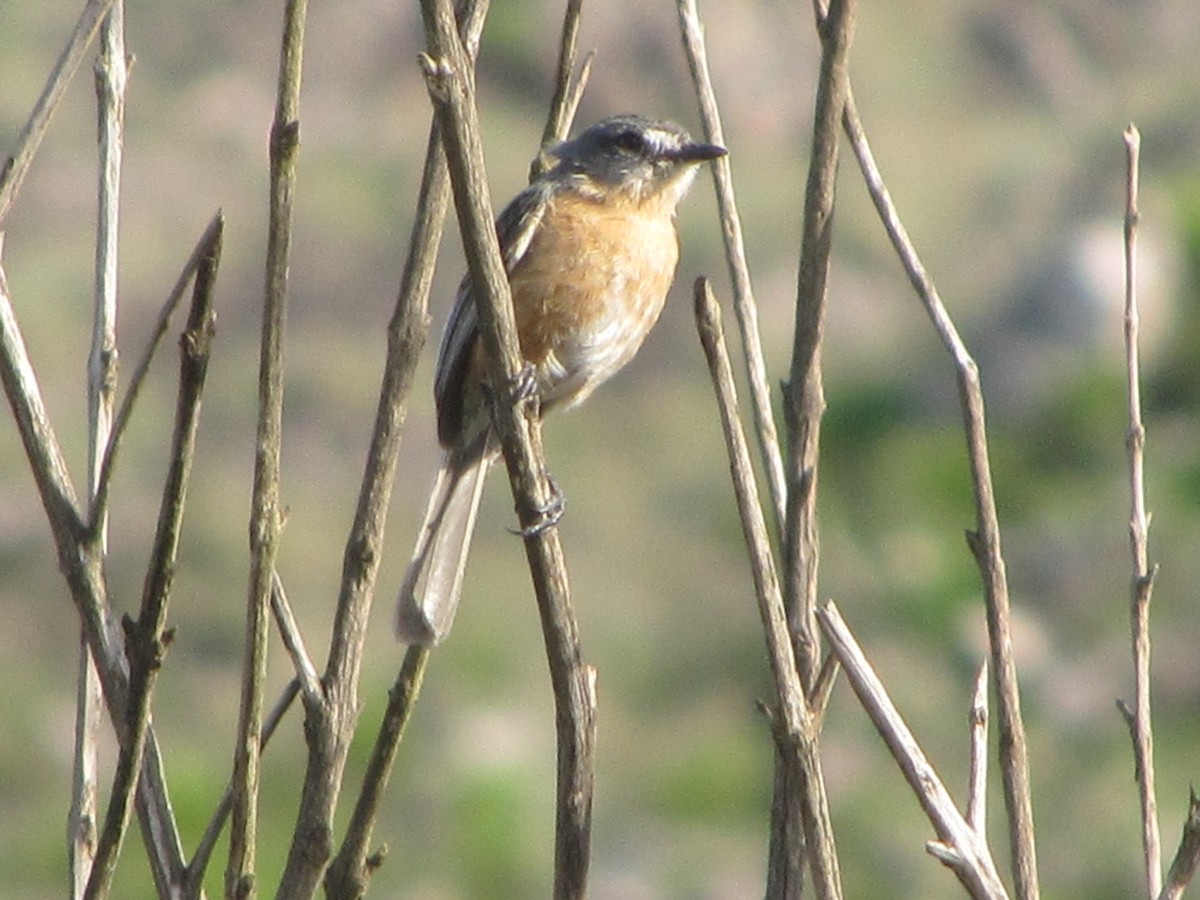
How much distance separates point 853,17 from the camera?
92.4 inches

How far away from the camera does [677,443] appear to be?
34.9 ft

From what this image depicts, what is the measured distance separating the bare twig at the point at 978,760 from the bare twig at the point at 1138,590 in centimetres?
18

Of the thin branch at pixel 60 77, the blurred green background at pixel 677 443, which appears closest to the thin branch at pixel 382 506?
the thin branch at pixel 60 77

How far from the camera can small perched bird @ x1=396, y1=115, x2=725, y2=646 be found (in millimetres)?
4383

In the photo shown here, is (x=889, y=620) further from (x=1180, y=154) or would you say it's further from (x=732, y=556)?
(x=1180, y=154)

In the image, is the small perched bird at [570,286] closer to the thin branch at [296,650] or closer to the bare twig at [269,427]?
the thin branch at [296,650]

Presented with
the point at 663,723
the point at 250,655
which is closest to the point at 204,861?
the point at 250,655

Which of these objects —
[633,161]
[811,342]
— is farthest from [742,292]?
[633,161]

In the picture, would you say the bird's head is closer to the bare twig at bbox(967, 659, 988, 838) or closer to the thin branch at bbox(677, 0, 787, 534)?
the thin branch at bbox(677, 0, 787, 534)

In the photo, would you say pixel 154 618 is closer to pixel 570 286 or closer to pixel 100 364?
pixel 100 364

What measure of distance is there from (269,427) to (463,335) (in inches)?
86.4

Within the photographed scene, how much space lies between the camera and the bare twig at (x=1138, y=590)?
2.40m

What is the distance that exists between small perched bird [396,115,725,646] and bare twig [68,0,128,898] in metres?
1.75

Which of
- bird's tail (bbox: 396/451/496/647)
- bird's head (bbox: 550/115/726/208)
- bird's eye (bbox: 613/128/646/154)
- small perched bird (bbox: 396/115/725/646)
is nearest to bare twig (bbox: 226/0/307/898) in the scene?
bird's tail (bbox: 396/451/496/647)
